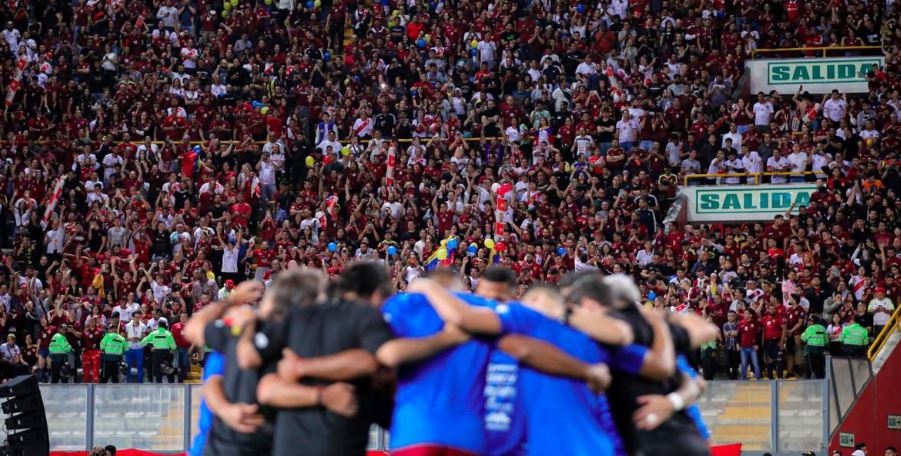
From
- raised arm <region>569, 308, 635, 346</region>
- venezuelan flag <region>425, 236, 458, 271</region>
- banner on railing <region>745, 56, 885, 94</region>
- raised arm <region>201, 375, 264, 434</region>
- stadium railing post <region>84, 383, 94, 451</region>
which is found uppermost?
banner on railing <region>745, 56, 885, 94</region>

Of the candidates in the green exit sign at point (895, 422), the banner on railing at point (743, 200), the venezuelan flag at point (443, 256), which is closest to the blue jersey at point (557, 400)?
the green exit sign at point (895, 422)

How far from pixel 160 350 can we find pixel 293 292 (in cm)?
1733

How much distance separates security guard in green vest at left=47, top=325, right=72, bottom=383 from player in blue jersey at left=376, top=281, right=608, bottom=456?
61.3ft

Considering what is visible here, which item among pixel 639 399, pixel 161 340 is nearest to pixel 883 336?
pixel 161 340

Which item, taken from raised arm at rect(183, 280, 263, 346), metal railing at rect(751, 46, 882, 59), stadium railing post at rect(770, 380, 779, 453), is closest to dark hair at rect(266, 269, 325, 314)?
raised arm at rect(183, 280, 263, 346)

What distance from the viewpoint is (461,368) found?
7.47m

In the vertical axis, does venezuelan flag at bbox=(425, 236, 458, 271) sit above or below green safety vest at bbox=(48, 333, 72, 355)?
above

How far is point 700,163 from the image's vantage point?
29.8 metres

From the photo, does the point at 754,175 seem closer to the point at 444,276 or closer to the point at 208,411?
the point at 208,411

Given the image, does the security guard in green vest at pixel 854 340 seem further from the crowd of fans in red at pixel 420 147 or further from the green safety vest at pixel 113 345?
the green safety vest at pixel 113 345

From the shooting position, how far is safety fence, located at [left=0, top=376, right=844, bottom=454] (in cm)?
2191

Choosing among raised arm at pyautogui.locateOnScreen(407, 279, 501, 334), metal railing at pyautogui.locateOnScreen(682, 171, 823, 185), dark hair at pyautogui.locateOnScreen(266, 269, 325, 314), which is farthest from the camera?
metal railing at pyautogui.locateOnScreen(682, 171, 823, 185)

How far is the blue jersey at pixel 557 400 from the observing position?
7463mm

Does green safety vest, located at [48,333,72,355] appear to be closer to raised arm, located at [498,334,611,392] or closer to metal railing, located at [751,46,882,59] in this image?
metal railing, located at [751,46,882,59]
